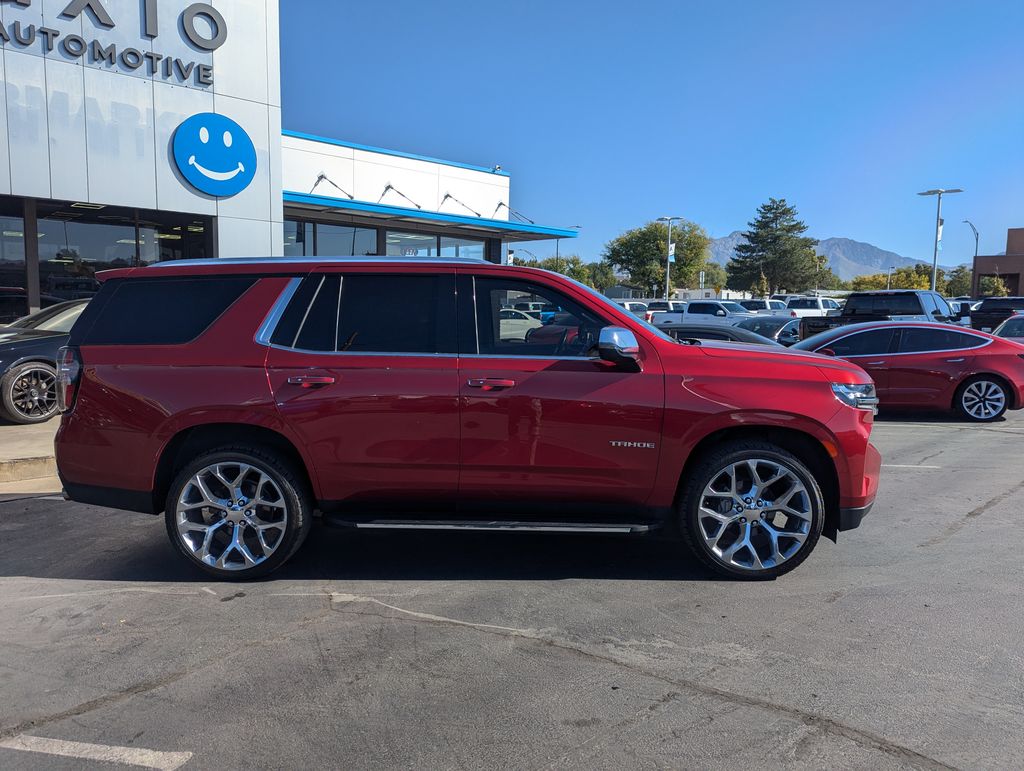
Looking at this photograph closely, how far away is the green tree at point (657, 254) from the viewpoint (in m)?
70.1

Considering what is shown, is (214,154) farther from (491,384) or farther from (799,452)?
(799,452)

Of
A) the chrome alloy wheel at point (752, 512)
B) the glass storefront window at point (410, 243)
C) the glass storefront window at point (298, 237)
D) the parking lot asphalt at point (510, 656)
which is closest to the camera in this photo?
the parking lot asphalt at point (510, 656)

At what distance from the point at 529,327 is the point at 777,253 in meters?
87.3

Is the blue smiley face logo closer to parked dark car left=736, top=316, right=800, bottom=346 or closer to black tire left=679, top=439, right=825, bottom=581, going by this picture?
parked dark car left=736, top=316, right=800, bottom=346

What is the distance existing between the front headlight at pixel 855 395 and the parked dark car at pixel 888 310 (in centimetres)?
1380

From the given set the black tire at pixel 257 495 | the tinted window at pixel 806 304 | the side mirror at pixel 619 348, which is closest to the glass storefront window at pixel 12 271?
the black tire at pixel 257 495

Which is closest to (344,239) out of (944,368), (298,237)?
(298,237)

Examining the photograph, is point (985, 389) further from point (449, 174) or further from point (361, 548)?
point (449, 174)

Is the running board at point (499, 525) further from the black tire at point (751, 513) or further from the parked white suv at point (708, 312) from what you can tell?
the parked white suv at point (708, 312)

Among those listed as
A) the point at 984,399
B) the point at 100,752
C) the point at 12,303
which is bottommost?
the point at 100,752

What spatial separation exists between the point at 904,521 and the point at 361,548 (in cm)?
420

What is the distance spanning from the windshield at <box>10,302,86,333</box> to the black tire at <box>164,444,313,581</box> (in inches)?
266

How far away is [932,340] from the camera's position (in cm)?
1138

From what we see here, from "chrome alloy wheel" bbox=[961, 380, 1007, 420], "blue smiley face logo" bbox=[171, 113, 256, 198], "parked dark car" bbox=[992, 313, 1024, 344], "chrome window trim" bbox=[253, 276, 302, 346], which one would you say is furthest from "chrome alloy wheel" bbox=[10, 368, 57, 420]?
"parked dark car" bbox=[992, 313, 1024, 344]
